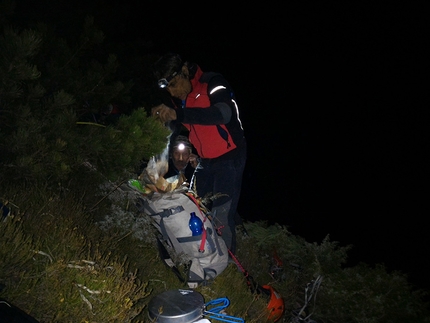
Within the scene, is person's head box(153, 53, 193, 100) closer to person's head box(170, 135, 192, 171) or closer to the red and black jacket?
the red and black jacket

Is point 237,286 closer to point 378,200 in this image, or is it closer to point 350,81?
point 378,200

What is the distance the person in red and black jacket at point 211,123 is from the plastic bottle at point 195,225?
0.60 m

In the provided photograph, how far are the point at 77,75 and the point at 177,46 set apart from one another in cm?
847

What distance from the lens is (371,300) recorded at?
650cm

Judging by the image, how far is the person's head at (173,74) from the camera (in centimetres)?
392

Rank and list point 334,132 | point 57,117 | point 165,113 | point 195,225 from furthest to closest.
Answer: point 334,132
point 195,225
point 165,113
point 57,117

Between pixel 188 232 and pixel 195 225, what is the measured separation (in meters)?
Answer: 0.11

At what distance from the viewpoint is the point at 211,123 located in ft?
12.5

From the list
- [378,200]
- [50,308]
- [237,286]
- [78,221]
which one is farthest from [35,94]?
[378,200]

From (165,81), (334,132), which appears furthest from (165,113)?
(334,132)

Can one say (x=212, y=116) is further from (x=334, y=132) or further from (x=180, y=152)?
(x=334, y=132)

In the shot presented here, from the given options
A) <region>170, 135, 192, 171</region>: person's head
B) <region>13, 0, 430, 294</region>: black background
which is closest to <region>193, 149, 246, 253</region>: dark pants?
<region>170, 135, 192, 171</region>: person's head

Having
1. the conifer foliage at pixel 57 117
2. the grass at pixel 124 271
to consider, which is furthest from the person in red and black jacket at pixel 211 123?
the grass at pixel 124 271

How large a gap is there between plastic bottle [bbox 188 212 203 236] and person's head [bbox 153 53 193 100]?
1260 mm
